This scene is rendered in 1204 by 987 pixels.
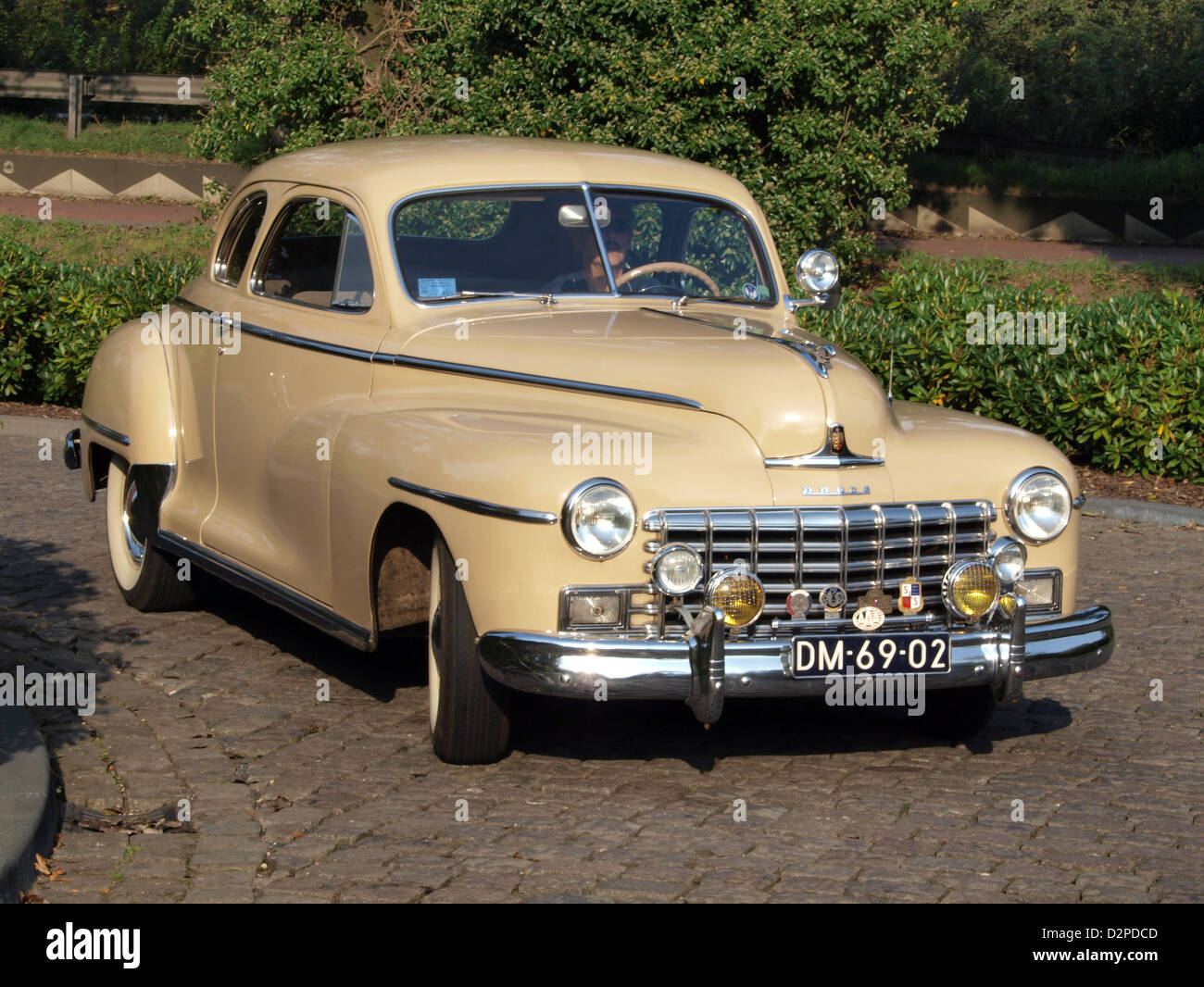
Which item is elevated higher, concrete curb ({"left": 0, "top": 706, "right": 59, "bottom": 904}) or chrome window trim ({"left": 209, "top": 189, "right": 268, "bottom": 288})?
chrome window trim ({"left": 209, "top": 189, "right": 268, "bottom": 288})

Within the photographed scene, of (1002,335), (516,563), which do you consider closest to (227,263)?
(516,563)

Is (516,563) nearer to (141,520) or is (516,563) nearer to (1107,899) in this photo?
(1107,899)

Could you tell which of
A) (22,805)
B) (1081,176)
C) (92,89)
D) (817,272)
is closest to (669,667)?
(22,805)

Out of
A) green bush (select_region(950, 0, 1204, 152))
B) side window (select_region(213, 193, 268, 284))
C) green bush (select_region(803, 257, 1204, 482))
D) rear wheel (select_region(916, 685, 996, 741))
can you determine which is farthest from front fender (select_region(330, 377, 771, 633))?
green bush (select_region(950, 0, 1204, 152))

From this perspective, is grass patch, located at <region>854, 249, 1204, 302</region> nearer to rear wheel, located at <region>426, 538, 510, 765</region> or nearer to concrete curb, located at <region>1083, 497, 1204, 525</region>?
concrete curb, located at <region>1083, 497, 1204, 525</region>

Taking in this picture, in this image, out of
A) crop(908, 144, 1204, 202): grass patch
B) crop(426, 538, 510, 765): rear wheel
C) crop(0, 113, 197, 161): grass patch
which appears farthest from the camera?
crop(0, 113, 197, 161): grass patch

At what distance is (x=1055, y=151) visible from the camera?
2330 centimetres

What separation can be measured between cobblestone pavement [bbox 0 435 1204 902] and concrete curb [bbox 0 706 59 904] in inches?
3.3

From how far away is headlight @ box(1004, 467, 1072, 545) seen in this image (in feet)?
17.4

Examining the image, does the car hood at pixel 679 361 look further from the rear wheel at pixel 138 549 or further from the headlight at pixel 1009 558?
the rear wheel at pixel 138 549

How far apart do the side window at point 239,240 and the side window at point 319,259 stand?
19 cm

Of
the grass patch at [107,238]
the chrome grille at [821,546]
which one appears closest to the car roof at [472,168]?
the chrome grille at [821,546]

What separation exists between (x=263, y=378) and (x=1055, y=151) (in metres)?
19.1

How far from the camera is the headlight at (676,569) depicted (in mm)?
4805
